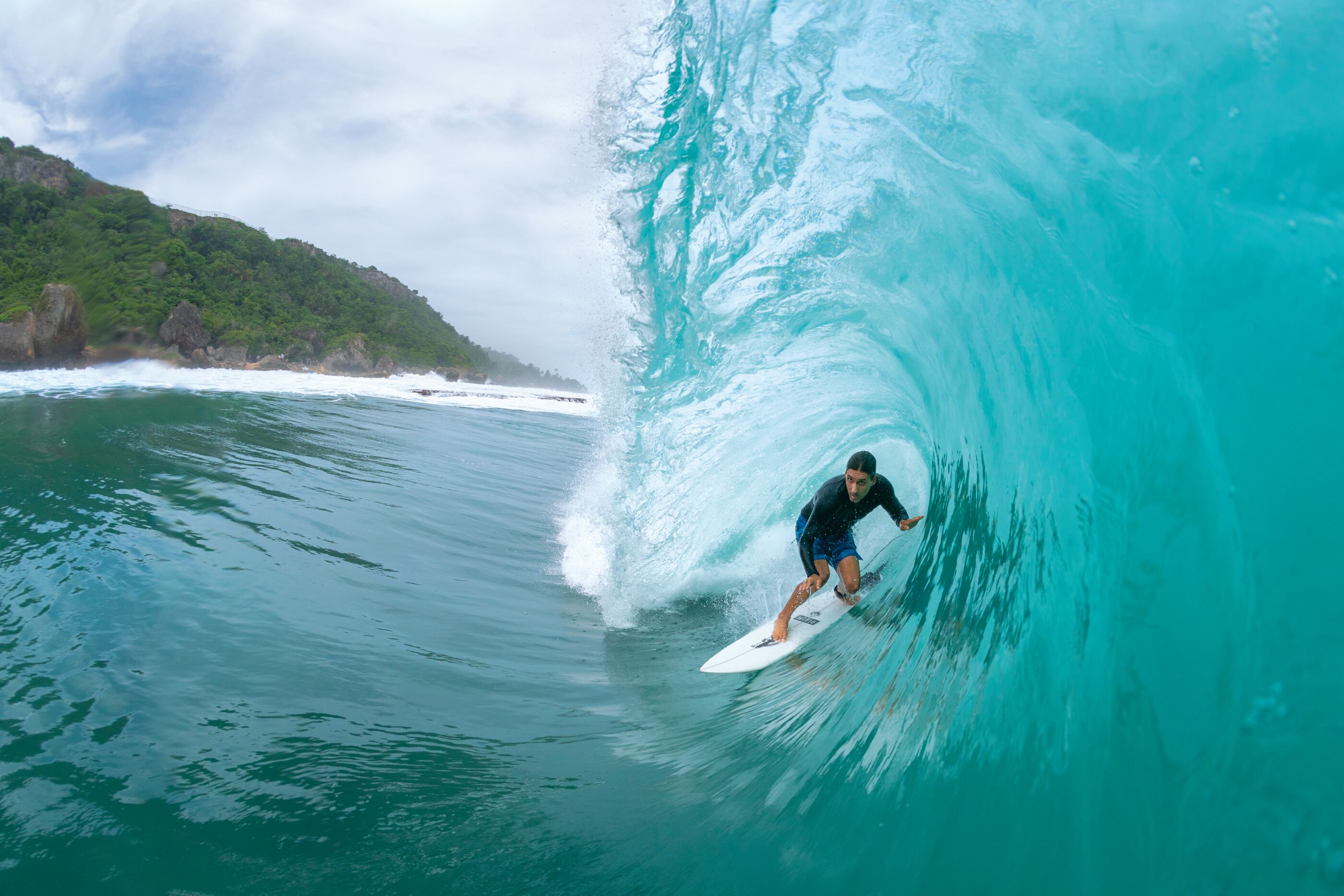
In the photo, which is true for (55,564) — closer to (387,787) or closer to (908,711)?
(387,787)

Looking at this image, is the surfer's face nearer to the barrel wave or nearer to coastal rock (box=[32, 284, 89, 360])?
the barrel wave

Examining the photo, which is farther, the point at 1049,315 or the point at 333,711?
the point at 333,711

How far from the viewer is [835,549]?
517cm

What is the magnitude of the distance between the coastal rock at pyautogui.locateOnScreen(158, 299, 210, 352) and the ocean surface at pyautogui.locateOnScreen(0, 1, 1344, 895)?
50.2 meters

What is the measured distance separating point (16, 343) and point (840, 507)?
3758cm

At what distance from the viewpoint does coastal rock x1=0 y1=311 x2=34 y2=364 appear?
2773 cm

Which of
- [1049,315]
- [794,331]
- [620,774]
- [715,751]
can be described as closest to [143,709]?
[620,774]

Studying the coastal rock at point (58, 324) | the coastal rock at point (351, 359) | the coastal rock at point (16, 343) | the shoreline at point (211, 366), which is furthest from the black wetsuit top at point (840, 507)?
the coastal rock at point (351, 359)

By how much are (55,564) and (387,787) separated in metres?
4.32

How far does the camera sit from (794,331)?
22.5 ft

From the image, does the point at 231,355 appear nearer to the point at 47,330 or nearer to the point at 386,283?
the point at 47,330

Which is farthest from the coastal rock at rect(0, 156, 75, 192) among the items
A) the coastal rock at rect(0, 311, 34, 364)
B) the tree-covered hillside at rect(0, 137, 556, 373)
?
the coastal rock at rect(0, 311, 34, 364)

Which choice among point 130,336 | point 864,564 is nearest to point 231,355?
point 130,336

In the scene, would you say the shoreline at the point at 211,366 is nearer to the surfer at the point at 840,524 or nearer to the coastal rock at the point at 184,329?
the coastal rock at the point at 184,329
